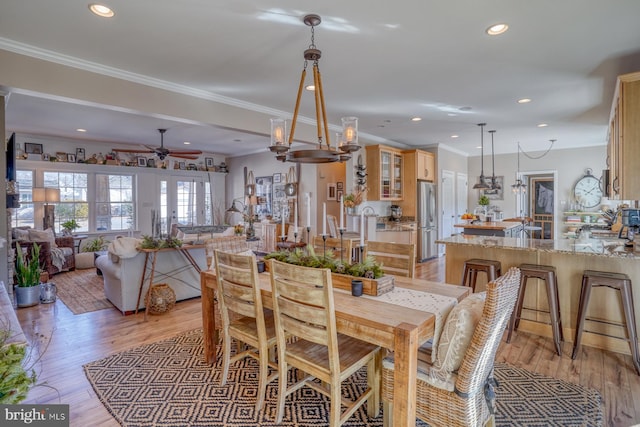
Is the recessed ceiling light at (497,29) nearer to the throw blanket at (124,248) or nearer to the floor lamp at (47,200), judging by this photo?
the throw blanket at (124,248)

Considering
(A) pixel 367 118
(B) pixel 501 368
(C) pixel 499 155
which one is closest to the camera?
(B) pixel 501 368

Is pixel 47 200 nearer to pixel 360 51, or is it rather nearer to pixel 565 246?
pixel 360 51

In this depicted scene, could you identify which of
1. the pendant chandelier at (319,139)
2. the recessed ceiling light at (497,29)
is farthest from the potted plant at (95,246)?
the recessed ceiling light at (497,29)

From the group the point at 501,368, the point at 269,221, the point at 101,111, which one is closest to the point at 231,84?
the point at 101,111

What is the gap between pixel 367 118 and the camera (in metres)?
5.31

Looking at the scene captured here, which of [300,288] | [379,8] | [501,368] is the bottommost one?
[501,368]

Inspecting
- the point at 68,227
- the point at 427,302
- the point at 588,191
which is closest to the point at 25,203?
the point at 68,227

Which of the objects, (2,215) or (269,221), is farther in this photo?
(269,221)

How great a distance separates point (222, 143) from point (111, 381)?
6.11 metres

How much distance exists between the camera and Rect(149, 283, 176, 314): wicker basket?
3.94 m

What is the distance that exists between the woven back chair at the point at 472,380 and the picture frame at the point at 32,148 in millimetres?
7943

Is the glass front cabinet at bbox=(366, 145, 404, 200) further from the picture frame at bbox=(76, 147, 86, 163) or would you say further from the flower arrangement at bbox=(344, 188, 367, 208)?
the picture frame at bbox=(76, 147, 86, 163)

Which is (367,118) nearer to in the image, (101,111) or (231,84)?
(231,84)

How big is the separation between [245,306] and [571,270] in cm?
307
